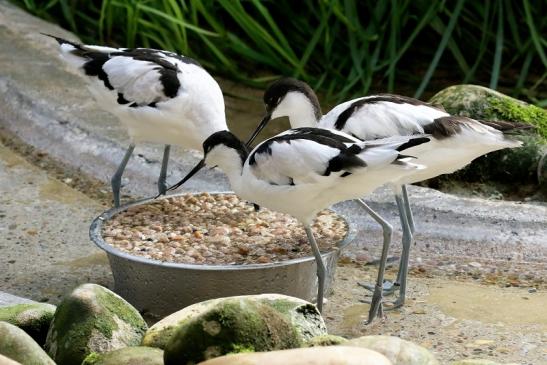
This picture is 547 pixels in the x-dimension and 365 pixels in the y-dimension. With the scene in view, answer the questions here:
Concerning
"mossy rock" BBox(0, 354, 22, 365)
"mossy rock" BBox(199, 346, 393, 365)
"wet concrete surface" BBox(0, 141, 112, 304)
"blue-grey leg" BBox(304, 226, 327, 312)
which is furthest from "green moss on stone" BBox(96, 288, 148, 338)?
"wet concrete surface" BBox(0, 141, 112, 304)

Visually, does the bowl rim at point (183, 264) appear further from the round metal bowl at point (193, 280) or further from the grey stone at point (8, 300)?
the grey stone at point (8, 300)

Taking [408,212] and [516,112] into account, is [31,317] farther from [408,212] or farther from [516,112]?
[516,112]

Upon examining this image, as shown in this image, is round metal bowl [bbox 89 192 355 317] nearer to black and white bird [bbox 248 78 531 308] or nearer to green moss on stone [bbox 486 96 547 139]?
black and white bird [bbox 248 78 531 308]

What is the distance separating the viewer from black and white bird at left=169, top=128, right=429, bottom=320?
382 cm

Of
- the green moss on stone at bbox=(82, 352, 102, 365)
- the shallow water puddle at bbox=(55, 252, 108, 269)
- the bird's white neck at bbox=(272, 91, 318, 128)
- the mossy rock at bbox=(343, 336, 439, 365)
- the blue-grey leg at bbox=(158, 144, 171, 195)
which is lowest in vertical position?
the shallow water puddle at bbox=(55, 252, 108, 269)

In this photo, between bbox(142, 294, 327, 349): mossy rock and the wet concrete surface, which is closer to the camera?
bbox(142, 294, 327, 349): mossy rock

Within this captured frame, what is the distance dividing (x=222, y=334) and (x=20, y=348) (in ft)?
1.86

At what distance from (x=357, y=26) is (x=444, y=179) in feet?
4.19

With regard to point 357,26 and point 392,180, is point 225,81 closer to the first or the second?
point 357,26

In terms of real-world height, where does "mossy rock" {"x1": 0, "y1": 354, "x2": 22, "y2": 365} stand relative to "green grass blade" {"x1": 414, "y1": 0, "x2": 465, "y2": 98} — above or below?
below

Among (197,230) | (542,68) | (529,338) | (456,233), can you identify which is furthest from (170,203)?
(542,68)

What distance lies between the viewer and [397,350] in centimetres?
317

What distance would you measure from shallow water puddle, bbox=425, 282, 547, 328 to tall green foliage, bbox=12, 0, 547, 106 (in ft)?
6.38

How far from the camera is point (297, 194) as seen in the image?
3.97 meters
